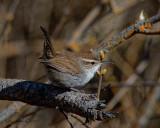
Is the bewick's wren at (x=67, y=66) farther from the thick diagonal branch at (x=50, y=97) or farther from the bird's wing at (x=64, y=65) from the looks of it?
the thick diagonal branch at (x=50, y=97)

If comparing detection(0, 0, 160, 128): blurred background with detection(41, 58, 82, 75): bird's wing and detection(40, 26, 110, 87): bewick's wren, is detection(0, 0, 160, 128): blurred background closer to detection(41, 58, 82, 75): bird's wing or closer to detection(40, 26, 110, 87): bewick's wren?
detection(40, 26, 110, 87): bewick's wren

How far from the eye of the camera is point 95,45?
401 centimetres

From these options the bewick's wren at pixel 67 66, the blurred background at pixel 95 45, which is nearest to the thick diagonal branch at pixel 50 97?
the bewick's wren at pixel 67 66

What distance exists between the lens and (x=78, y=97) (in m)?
1.95

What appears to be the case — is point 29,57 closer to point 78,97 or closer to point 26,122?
point 26,122

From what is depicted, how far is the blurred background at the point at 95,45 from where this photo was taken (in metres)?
3.89

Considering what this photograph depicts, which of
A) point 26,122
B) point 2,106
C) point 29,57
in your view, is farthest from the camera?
point 29,57

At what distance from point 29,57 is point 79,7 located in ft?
Answer: 5.32

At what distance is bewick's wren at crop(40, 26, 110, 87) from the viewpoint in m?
2.53

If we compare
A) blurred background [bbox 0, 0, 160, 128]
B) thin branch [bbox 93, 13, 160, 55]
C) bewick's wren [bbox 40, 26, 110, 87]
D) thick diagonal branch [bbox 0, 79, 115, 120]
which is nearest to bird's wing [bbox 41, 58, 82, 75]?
bewick's wren [bbox 40, 26, 110, 87]

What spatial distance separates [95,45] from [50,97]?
6.52 ft

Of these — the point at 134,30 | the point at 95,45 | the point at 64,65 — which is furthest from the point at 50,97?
the point at 95,45

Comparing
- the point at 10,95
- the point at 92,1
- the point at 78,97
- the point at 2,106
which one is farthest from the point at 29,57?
the point at 78,97

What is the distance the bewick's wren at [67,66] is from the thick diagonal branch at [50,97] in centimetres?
21
